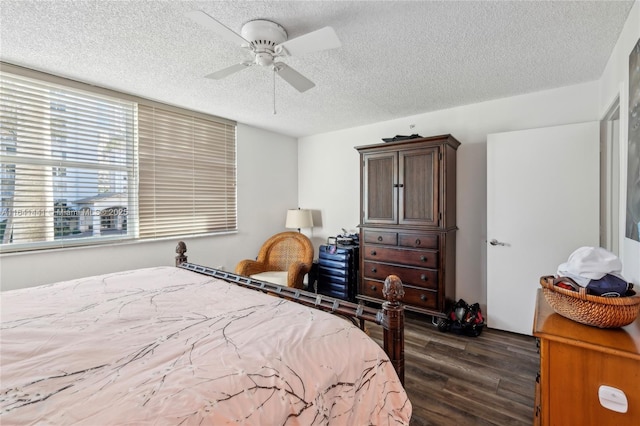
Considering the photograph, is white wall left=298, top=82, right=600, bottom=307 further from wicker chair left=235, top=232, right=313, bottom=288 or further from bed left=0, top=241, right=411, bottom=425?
bed left=0, top=241, right=411, bottom=425

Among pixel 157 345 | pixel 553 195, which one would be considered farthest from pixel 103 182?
pixel 553 195

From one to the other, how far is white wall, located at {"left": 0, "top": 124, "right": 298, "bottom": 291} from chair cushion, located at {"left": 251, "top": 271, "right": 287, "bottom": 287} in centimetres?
58

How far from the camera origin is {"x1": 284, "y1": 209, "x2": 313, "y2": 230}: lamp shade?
4145mm

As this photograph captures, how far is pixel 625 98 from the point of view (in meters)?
1.70

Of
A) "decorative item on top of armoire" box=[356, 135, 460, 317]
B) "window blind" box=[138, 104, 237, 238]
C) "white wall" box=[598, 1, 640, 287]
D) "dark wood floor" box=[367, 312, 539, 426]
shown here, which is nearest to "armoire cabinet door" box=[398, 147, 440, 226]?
"decorative item on top of armoire" box=[356, 135, 460, 317]

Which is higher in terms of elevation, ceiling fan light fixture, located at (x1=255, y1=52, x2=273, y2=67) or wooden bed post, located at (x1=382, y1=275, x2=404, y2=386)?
ceiling fan light fixture, located at (x1=255, y1=52, x2=273, y2=67)

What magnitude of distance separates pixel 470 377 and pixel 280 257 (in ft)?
7.95

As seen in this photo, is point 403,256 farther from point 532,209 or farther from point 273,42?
point 273,42

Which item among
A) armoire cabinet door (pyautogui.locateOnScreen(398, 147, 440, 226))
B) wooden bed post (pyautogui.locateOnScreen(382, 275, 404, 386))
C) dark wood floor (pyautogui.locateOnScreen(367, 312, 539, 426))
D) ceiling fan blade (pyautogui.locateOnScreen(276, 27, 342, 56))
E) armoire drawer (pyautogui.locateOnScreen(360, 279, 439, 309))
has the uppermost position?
ceiling fan blade (pyautogui.locateOnScreen(276, 27, 342, 56))

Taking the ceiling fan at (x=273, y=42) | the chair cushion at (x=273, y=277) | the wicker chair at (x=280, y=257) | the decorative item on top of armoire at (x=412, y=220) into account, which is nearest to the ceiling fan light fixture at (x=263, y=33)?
the ceiling fan at (x=273, y=42)

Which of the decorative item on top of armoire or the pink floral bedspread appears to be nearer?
the pink floral bedspread

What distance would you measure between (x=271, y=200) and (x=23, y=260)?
2.68m

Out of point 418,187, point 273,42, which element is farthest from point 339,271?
point 273,42

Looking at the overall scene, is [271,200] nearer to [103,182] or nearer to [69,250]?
[103,182]
